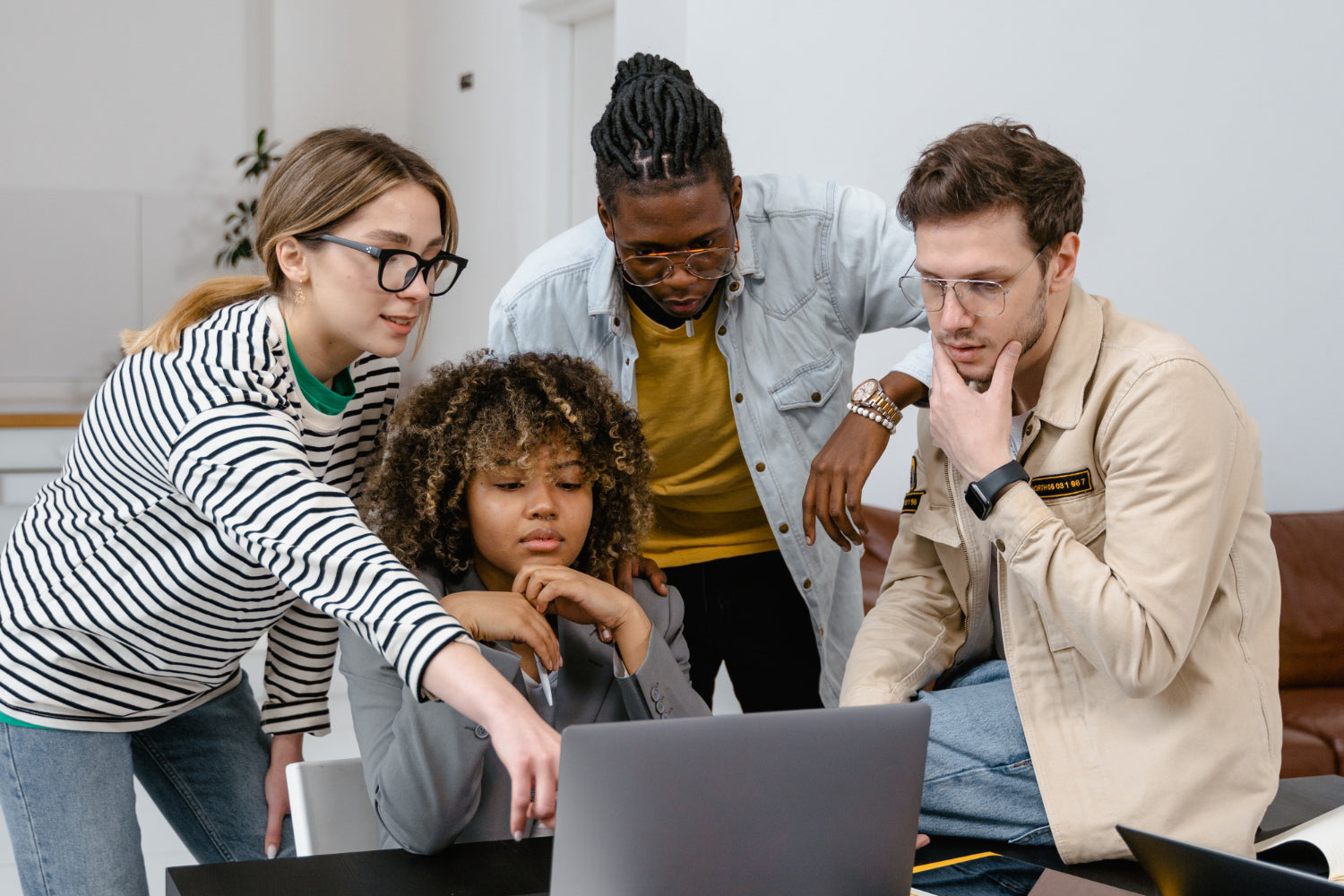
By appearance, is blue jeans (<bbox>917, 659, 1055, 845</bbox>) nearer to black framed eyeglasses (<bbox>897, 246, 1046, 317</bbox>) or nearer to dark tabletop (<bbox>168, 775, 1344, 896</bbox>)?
dark tabletop (<bbox>168, 775, 1344, 896</bbox>)

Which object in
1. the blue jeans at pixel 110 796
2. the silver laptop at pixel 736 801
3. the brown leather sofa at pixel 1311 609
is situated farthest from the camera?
the brown leather sofa at pixel 1311 609

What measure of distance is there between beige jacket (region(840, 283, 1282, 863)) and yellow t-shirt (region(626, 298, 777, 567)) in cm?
66

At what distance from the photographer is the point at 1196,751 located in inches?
48.3

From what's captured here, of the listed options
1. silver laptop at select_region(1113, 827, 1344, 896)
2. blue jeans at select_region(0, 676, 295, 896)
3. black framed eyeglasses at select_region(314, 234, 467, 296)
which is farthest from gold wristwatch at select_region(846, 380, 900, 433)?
blue jeans at select_region(0, 676, 295, 896)

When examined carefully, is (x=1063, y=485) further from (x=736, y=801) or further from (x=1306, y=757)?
(x=1306, y=757)

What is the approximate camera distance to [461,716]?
1.29 m

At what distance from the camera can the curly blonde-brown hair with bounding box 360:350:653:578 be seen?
1.56m

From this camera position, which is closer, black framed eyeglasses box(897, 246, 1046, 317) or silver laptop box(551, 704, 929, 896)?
silver laptop box(551, 704, 929, 896)

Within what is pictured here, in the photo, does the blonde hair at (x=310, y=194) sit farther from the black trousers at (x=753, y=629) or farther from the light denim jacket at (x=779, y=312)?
the black trousers at (x=753, y=629)

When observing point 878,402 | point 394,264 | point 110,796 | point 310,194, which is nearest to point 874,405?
point 878,402

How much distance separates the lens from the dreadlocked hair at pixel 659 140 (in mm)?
1611

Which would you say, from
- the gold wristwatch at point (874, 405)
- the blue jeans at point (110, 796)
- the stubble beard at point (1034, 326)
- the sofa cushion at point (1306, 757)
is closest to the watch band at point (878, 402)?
the gold wristwatch at point (874, 405)

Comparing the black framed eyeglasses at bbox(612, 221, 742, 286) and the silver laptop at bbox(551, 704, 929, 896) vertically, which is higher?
the black framed eyeglasses at bbox(612, 221, 742, 286)

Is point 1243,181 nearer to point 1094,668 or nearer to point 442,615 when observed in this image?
point 1094,668
